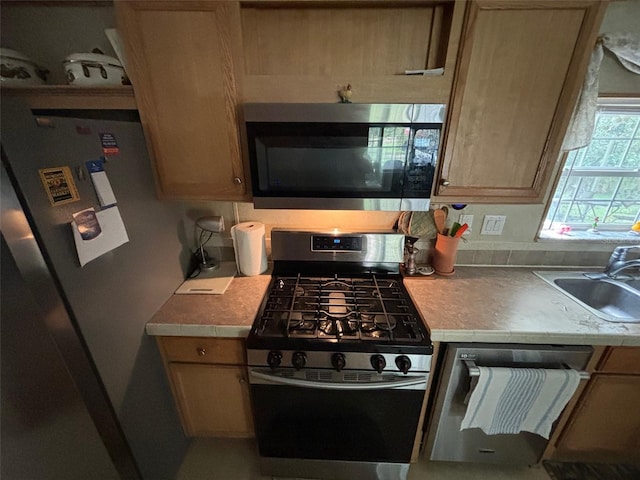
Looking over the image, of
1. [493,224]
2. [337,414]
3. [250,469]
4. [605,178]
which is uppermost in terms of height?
[605,178]

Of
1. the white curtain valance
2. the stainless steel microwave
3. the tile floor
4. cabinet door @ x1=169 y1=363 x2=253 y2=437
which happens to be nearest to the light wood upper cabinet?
the stainless steel microwave

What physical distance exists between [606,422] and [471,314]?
89 cm

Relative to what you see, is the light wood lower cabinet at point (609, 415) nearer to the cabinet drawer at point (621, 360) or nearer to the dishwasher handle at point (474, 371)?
the cabinet drawer at point (621, 360)

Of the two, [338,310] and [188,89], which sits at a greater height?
[188,89]

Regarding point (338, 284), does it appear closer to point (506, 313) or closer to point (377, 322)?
point (377, 322)

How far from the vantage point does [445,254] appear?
1.47m

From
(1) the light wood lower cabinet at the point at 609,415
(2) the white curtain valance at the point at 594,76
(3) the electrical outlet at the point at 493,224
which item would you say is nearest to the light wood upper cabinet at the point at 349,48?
(2) the white curtain valance at the point at 594,76

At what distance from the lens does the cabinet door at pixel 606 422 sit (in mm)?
1166

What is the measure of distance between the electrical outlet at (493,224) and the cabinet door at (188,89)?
4.47 ft

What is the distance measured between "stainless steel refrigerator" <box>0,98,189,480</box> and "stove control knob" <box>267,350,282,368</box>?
Result: 1.77 ft

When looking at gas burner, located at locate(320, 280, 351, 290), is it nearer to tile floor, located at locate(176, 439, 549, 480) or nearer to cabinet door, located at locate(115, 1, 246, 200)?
cabinet door, located at locate(115, 1, 246, 200)

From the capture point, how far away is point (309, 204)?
1.12 meters

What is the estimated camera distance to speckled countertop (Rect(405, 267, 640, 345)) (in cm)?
105

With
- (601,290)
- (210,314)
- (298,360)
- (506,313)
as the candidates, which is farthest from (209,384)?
(601,290)
